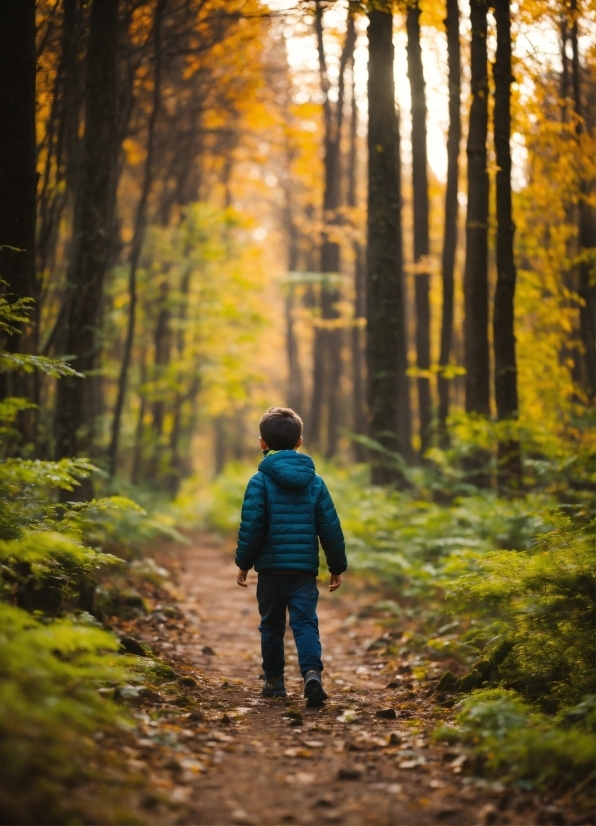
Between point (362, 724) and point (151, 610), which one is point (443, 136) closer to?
point (151, 610)

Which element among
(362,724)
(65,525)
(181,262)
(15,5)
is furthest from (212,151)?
(362,724)

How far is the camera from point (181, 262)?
62.5ft

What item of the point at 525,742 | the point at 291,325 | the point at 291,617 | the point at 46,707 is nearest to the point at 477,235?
the point at 291,617

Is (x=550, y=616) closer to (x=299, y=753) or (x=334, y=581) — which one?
(x=334, y=581)

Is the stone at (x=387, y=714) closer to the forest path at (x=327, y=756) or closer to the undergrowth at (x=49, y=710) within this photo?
the forest path at (x=327, y=756)

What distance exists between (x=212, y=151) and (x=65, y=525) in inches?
615

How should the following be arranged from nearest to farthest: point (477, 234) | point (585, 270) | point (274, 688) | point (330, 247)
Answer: point (274, 688) < point (477, 234) < point (585, 270) < point (330, 247)

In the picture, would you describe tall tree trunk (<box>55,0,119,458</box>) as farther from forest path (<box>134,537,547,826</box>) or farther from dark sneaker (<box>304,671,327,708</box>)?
dark sneaker (<box>304,671,327,708</box>)

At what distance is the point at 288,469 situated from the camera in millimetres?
5578

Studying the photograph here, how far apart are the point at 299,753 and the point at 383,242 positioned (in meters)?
8.88

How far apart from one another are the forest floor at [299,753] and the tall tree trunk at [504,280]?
151 inches

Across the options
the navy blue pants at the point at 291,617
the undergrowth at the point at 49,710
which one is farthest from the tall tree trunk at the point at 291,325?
the undergrowth at the point at 49,710

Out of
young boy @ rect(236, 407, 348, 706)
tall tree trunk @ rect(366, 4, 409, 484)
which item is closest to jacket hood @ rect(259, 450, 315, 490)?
young boy @ rect(236, 407, 348, 706)

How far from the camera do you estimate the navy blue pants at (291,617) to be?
18.0 ft
